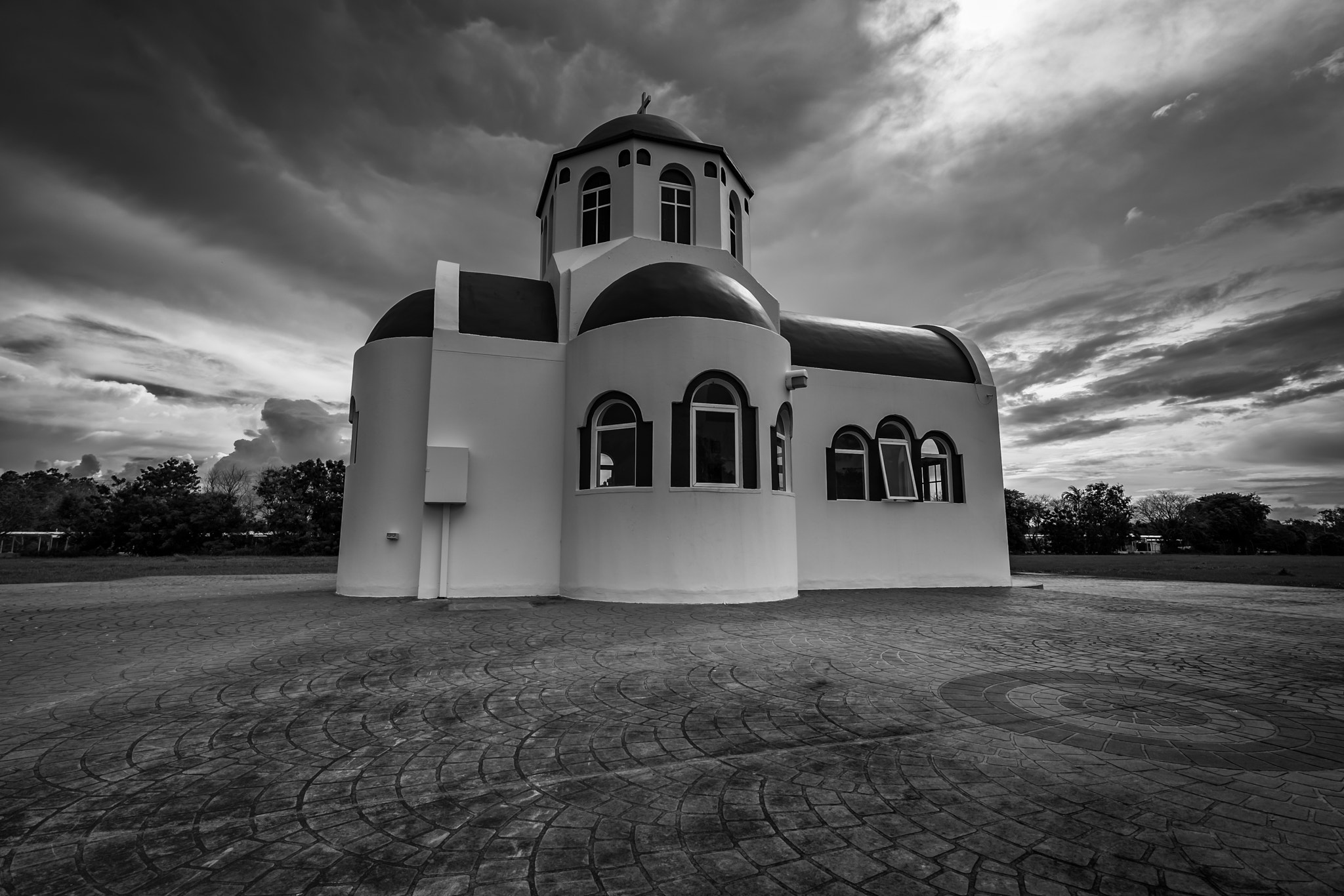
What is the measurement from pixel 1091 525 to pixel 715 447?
50.9 meters

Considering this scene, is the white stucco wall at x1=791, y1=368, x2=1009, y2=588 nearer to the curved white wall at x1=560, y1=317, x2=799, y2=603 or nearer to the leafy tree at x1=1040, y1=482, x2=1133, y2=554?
the curved white wall at x1=560, y1=317, x2=799, y2=603

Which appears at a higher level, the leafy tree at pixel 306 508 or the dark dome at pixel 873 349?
the dark dome at pixel 873 349

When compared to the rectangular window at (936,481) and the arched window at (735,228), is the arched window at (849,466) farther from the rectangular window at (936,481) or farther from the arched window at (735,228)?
the arched window at (735,228)

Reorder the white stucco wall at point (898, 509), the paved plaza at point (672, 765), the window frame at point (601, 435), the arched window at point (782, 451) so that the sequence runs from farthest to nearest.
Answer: the white stucco wall at point (898, 509) → the arched window at point (782, 451) → the window frame at point (601, 435) → the paved plaza at point (672, 765)

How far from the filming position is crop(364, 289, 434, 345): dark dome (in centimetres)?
1241

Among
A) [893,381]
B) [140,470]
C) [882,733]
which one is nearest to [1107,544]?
[893,381]

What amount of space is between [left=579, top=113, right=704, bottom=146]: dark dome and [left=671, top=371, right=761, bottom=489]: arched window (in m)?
7.43

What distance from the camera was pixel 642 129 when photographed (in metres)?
15.2

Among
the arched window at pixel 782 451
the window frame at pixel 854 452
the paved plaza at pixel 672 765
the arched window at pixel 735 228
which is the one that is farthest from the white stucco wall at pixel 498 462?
the arched window at pixel 735 228

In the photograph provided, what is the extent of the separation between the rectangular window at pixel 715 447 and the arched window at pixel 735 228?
22.4 ft

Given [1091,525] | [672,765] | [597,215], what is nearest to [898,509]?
[597,215]

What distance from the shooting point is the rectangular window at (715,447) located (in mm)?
10875

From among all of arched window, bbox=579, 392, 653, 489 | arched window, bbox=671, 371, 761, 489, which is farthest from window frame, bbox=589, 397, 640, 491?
arched window, bbox=671, 371, 761, 489

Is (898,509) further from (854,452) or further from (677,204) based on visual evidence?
(677,204)
